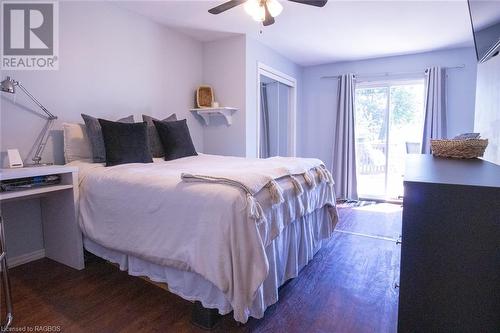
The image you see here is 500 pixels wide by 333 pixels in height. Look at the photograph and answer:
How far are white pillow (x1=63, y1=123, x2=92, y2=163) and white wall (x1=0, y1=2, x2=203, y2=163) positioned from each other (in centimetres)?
18

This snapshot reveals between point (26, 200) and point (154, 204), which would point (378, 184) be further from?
point (26, 200)

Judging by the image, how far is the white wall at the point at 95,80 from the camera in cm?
225

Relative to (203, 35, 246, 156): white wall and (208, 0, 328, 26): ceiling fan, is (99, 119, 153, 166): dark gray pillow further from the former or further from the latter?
(203, 35, 246, 156): white wall

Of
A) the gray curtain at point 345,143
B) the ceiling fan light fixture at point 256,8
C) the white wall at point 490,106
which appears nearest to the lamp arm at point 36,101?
the ceiling fan light fixture at point 256,8

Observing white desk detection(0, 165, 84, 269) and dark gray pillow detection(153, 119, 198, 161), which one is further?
dark gray pillow detection(153, 119, 198, 161)

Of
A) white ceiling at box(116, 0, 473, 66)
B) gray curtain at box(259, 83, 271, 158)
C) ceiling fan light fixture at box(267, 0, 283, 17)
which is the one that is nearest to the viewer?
ceiling fan light fixture at box(267, 0, 283, 17)

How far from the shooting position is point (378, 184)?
486cm

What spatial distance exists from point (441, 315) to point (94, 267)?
227 centimetres

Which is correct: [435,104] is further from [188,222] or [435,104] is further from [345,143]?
[188,222]

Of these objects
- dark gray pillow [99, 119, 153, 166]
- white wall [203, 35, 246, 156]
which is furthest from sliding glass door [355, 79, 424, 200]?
dark gray pillow [99, 119, 153, 166]

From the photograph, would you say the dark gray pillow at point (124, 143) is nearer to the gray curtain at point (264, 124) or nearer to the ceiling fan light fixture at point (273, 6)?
the ceiling fan light fixture at point (273, 6)

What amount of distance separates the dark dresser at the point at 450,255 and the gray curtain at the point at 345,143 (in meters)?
3.72

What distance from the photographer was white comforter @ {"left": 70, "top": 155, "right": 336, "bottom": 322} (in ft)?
4.56

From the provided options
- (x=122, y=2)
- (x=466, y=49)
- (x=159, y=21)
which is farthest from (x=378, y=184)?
(x=122, y=2)
